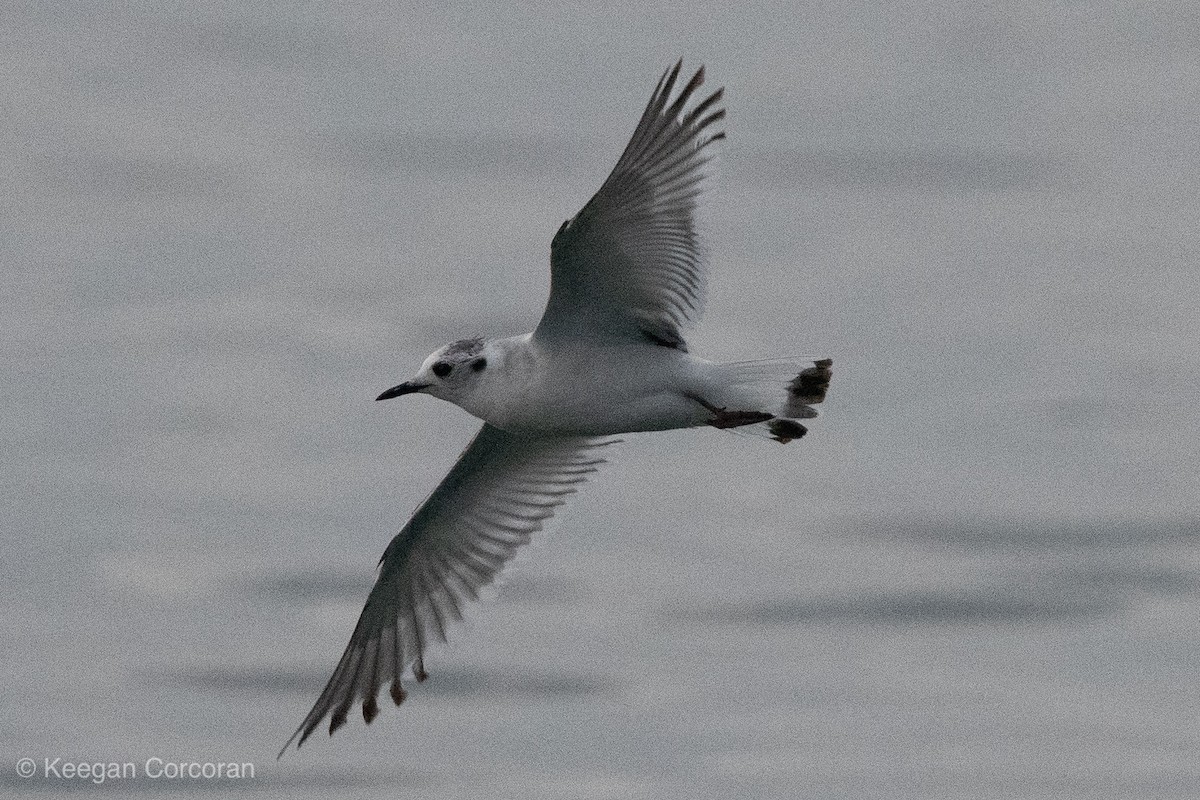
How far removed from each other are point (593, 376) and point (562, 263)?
1.86 feet

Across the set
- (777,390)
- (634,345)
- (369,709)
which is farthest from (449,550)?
(777,390)

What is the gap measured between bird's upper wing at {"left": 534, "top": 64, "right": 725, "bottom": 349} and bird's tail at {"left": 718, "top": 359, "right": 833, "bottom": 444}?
0.33 metres

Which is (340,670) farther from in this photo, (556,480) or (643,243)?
(643,243)

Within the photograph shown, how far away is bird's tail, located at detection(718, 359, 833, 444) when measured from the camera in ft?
33.4

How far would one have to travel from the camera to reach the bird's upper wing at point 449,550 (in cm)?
1159

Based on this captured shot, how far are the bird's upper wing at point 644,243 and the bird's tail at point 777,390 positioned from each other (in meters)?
0.33

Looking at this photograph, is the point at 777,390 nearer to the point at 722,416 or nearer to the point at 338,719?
the point at 722,416

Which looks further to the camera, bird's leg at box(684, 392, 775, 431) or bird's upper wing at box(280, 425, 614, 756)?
bird's upper wing at box(280, 425, 614, 756)

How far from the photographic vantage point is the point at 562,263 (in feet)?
32.4

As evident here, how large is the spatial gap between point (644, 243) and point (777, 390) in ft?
2.99

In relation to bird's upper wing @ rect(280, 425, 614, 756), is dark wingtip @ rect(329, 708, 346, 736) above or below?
below

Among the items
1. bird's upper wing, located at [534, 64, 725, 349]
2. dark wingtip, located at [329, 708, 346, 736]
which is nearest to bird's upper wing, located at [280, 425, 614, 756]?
dark wingtip, located at [329, 708, 346, 736]

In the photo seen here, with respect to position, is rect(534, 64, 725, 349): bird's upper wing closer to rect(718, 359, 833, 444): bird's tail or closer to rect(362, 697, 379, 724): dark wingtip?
rect(718, 359, 833, 444): bird's tail

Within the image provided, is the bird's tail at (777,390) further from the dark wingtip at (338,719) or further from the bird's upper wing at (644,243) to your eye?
the dark wingtip at (338,719)
